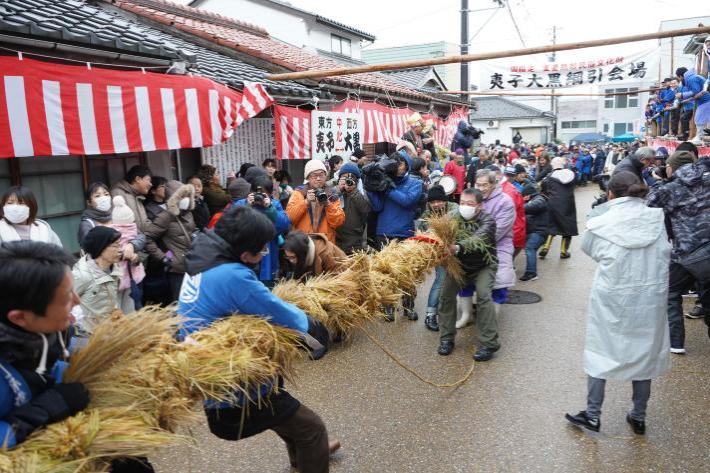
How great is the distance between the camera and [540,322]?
6.29m

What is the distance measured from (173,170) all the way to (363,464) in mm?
5463

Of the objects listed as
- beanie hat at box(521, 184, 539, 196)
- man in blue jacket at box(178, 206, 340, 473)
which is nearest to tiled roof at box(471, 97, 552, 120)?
beanie hat at box(521, 184, 539, 196)

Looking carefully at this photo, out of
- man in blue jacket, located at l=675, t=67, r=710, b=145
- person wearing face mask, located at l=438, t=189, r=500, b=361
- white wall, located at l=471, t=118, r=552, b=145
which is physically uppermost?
white wall, located at l=471, t=118, r=552, b=145

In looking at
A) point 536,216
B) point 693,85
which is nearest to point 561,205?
point 536,216

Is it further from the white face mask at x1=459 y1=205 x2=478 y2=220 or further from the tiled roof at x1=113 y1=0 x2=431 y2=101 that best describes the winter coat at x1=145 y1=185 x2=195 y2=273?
the tiled roof at x1=113 y1=0 x2=431 y2=101

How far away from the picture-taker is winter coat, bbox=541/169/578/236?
9258 millimetres

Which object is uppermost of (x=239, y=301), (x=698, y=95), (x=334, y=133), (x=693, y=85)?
(x=693, y=85)

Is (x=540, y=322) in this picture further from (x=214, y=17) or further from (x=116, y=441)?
(x=214, y=17)

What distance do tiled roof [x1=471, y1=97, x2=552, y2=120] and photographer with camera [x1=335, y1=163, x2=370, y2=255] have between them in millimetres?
39553

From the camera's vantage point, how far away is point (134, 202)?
5.62 meters

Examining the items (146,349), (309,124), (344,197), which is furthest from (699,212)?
(309,124)

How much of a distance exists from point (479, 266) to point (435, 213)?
72cm

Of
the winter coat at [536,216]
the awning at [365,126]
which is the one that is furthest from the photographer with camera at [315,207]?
the winter coat at [536,216]

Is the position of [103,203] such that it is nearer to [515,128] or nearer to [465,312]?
[465,312]
